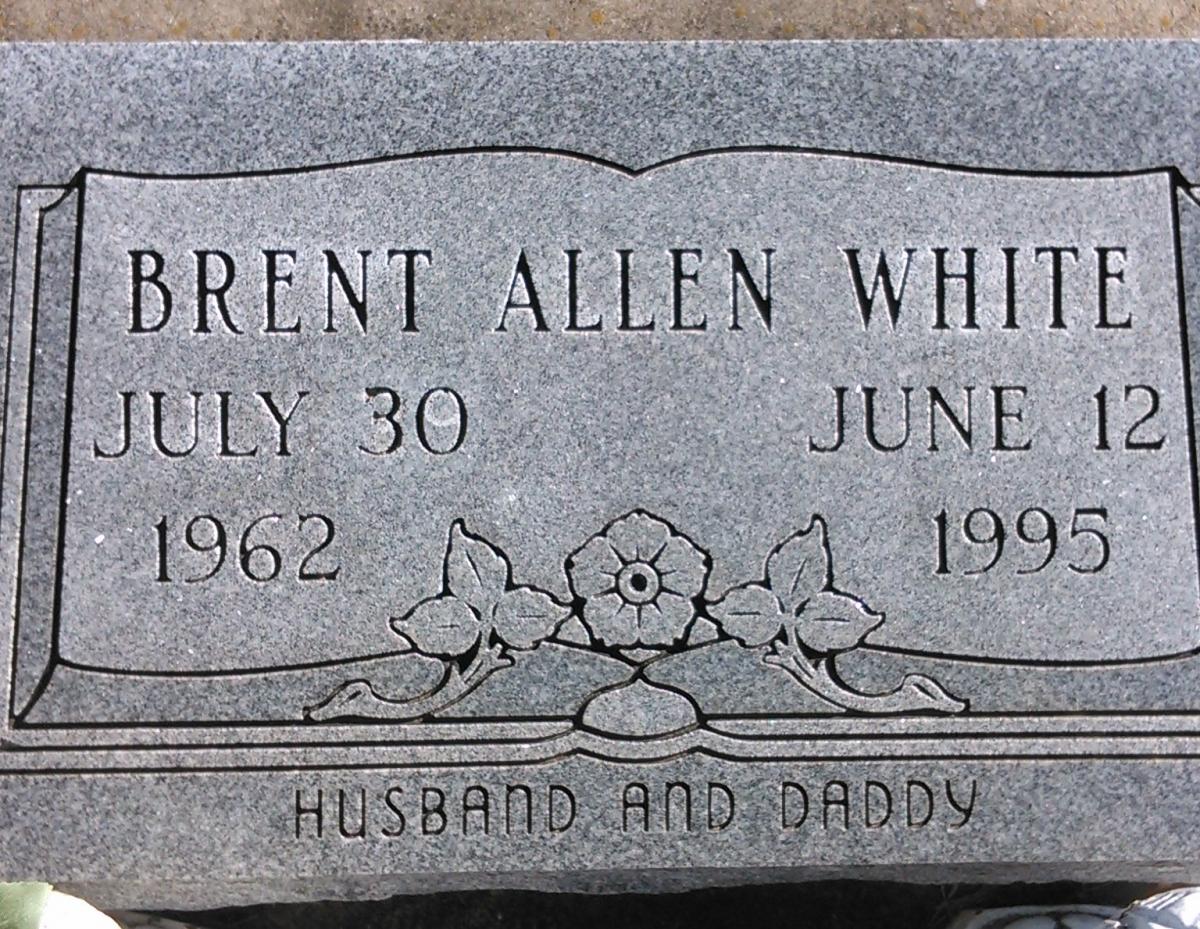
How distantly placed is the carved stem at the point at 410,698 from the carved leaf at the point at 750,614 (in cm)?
47

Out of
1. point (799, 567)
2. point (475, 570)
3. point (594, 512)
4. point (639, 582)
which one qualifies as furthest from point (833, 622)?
point (475, 570)

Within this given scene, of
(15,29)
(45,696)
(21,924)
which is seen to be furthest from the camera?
(15,29)

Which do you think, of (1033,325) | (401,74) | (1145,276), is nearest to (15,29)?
(401,74)

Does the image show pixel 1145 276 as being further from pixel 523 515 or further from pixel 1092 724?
pixel 523 515

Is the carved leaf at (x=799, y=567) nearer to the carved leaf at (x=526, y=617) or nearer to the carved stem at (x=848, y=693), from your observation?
the carved stem at (x=848, y=693)

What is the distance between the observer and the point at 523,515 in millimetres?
2301

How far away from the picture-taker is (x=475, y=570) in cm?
229

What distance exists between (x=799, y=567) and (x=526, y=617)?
1.94 feet

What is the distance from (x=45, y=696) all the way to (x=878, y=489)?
1.82 meters

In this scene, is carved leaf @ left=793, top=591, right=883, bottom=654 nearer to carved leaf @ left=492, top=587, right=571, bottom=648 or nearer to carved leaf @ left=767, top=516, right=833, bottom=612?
carved leaf @ left=767, top=516, right=833, bottom=612

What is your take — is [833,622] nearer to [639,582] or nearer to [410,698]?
[639,582]

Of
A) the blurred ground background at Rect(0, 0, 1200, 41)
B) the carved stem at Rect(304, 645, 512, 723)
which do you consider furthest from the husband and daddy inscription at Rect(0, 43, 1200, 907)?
the blurred ground background at Rect(0, 0, 1200, 41)

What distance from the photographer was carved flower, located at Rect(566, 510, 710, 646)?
2.29 m

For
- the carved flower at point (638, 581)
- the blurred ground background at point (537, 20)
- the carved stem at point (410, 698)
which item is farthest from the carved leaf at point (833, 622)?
the blurred ground background at point (537, 20)
